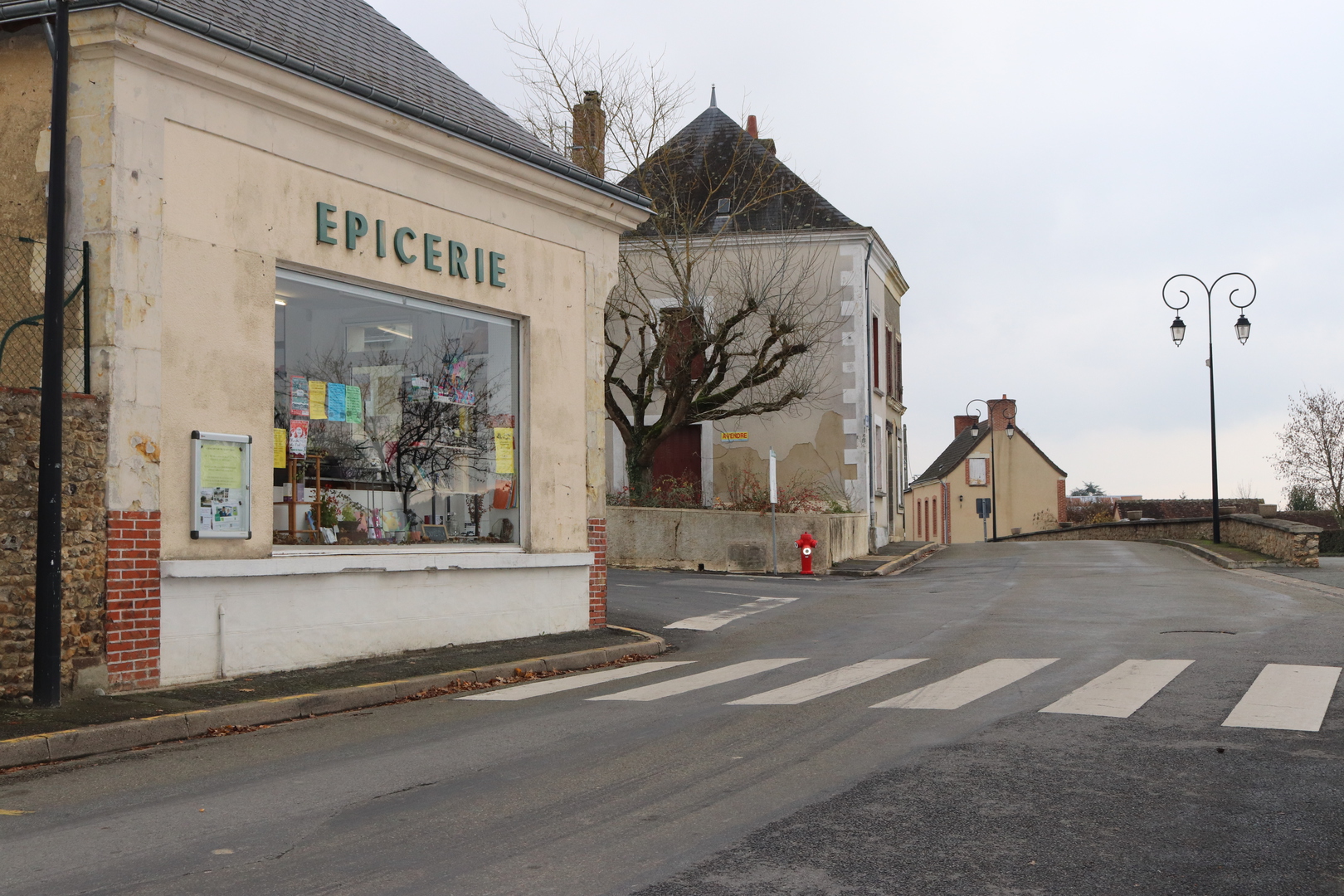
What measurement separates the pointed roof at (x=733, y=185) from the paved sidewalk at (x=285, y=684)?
55.4 feet

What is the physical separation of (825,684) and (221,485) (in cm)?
521

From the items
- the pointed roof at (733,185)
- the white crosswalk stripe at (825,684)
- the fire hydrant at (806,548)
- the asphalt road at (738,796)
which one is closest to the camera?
the asphalt road at (738,796)

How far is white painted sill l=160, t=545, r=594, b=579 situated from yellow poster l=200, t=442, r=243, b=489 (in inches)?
25.5

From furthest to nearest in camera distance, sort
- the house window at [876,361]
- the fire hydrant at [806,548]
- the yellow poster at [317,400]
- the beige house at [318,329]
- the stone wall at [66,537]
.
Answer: the house window at [876,361]
the fire hydrant at [806,548]
the yellow poster at [317,400]
the beige house at [318,329]
the stone wall at [66,537]

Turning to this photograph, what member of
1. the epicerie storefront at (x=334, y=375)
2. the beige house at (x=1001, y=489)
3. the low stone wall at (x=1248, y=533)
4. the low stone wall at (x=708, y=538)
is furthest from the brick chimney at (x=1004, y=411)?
the epicerie storefront at (x=334, y=375)

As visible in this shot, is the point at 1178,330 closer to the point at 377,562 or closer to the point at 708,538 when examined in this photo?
the point at 708,538

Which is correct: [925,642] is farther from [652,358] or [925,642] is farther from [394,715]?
[652,358]

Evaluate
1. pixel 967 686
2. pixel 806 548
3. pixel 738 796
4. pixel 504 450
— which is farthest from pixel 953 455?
pixel 738 796

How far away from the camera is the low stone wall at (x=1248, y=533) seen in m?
24.9

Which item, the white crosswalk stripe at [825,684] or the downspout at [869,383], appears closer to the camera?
the white crosswalk stripe at [825,684]

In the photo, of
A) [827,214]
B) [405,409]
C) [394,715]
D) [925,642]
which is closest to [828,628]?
[925,642]

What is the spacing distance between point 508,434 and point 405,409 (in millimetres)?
1331

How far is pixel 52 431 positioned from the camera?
324 inches

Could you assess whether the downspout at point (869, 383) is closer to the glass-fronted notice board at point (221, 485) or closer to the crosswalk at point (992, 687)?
the crosswalk at point (992, 687)
